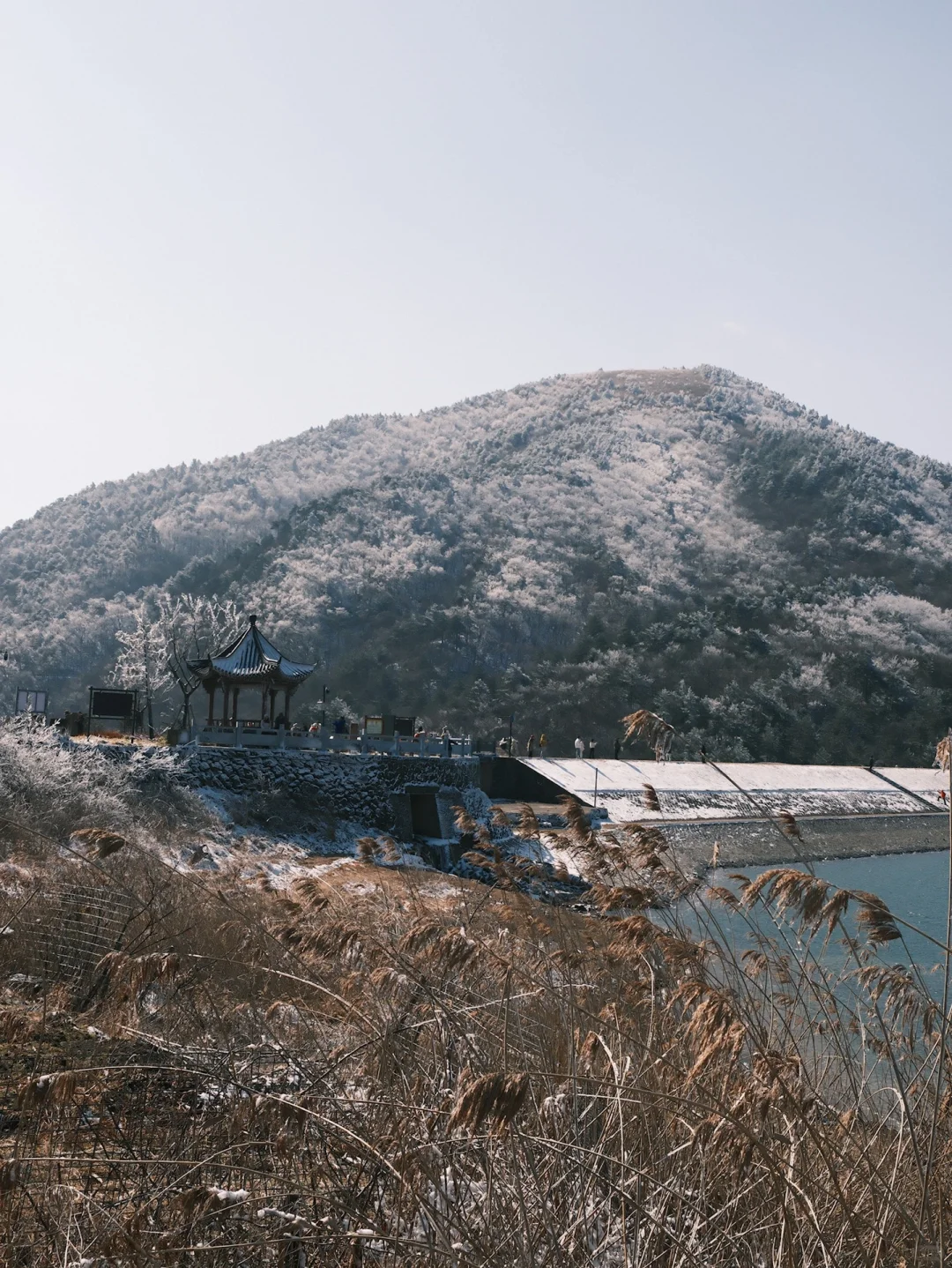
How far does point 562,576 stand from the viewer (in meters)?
80.8

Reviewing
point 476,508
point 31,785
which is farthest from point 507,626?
point 31,785

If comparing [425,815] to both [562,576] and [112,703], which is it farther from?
[562,576]

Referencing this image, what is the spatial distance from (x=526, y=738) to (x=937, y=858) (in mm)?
26917

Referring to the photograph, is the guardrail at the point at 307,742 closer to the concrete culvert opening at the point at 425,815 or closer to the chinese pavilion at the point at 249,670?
the chinese pavilion at the point at 249,670

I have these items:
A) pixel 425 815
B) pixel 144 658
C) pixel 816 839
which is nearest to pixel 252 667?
pixel 425 815

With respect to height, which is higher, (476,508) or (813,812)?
(476,508)

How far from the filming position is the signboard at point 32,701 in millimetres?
30984

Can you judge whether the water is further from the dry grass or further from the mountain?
the mountain

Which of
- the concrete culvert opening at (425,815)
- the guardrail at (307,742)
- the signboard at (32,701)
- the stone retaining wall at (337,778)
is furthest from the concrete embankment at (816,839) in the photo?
the signboard at (32,701)

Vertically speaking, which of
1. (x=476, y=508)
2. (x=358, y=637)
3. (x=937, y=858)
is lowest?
(x=937, y=858)

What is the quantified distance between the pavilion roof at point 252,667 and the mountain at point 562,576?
28973mm

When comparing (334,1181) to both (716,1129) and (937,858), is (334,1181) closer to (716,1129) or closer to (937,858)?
(716,1129)

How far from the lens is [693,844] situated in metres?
31.9

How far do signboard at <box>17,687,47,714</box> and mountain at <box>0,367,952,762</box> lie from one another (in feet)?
104
